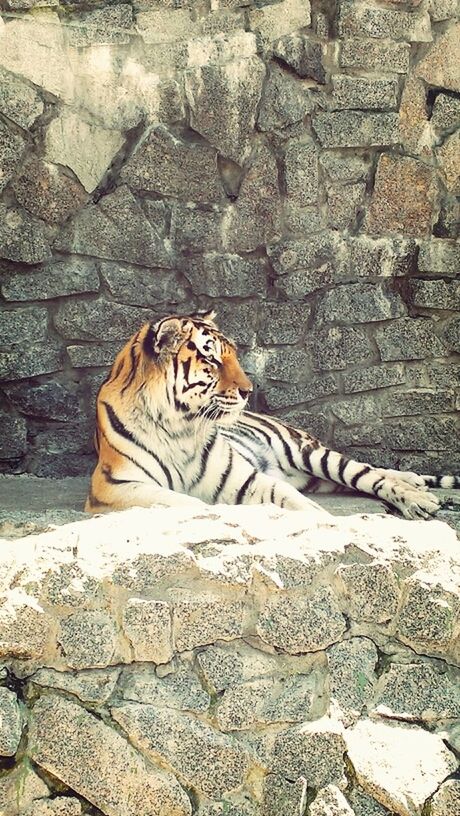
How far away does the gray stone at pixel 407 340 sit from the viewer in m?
5.57

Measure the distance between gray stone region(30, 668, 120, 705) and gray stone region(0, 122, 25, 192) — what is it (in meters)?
2.60

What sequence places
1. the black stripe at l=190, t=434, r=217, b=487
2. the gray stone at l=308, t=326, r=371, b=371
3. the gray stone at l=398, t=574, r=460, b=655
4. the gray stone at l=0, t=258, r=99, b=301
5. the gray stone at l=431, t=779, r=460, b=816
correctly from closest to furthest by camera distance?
the gray stone at l=431, t=779, r=460, b=816 → the gray stone at l=398, t=574, r=460, b=655 → the black stripe at l=190, t=434, r=217, b=487 → the gray stone at l=0, t=258, r=99, b=301 → the gray stone at l=308, t=326, r=371, b=371

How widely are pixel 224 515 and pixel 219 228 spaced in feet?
6.72

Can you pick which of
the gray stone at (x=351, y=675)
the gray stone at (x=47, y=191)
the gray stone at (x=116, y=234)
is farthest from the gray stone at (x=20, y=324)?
the gray stone at (x=351, y=675)

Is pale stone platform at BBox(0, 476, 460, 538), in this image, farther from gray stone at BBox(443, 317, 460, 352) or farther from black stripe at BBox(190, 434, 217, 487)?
gray stone at BBox(443, 317, 460, 352)

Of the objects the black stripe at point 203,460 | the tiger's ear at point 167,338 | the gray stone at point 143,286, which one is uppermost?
the gray stone at point 143,286

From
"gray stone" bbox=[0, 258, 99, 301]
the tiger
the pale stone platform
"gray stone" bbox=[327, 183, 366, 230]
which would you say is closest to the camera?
the pale stone platform

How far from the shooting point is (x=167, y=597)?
333cm

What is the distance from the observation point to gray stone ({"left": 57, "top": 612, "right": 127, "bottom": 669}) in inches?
128

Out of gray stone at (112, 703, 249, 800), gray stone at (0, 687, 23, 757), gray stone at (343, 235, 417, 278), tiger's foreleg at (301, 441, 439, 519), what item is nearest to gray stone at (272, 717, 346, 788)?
gray stone at (112, 703, 249, 800)

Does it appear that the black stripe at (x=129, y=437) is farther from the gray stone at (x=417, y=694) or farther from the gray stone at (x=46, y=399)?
the gray stone at (x=417, y=694)

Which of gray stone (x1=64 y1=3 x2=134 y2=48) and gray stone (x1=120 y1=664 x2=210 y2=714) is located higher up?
gray stone (x1=64 y1=3 x2=134 y2=48)

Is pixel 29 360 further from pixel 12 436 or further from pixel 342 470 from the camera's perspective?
pixel 342 470

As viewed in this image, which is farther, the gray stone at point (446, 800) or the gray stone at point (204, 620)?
the gray stone at point (204, 620)
